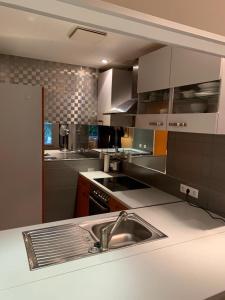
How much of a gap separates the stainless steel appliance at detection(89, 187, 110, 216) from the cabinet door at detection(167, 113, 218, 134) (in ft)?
3.11

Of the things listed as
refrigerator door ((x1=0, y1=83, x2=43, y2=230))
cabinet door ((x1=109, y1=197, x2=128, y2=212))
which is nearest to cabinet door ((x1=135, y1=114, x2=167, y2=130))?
cabinet door ((x1=109, y1=197, x2=128, y2=212))

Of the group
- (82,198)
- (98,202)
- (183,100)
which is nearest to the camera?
(183,100)

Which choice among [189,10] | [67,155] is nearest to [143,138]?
[67,155]

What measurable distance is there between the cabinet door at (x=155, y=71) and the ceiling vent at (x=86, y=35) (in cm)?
42

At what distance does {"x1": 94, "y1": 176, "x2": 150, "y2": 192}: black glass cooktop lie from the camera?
2.29 metres

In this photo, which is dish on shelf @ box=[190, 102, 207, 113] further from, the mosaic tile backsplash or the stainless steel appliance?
the mosaic tile backsplash

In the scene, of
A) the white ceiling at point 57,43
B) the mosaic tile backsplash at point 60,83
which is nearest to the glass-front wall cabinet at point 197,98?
the white ceiling at point 57,43

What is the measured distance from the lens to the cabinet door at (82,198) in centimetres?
267

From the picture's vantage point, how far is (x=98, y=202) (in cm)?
236

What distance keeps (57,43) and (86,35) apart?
1.48 ft

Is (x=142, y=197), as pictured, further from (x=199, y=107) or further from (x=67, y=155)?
(x=67, y=155)

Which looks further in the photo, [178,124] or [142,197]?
[142,197]

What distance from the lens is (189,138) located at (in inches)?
75.5

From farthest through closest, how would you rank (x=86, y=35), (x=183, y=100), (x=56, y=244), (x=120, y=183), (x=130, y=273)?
(x=120, y=183)
(x=86, y=35)
(x=183, y=100)
(x=56, y=244)
(x=130, y=273)
